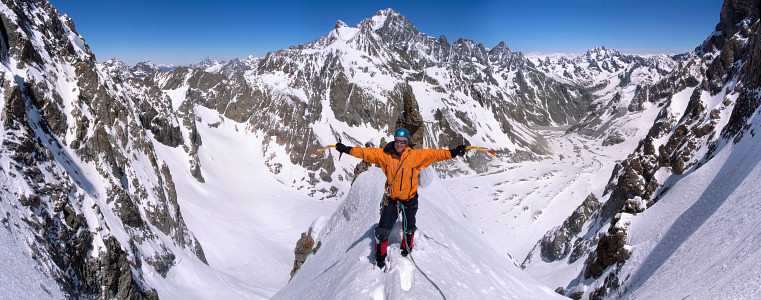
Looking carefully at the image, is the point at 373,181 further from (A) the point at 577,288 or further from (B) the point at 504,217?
(B) the point at 504,217

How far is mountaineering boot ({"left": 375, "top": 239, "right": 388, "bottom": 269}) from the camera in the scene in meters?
9.19

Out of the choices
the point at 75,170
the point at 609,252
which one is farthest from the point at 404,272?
the point at 75,170

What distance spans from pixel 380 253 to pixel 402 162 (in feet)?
7.79

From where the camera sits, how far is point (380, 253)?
9.26 metres

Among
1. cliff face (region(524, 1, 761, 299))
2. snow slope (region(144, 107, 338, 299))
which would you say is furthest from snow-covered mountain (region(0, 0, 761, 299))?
snow slope (region(144, 107, 338, 299))

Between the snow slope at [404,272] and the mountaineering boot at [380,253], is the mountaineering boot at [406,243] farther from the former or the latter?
the mountaineering boot at [380,253]

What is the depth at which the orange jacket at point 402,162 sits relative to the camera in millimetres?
9414

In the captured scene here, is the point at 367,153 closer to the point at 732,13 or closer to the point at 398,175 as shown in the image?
the point at 398,175

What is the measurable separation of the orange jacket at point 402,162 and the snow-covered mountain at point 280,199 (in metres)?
1.93

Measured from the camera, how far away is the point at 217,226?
62.4 meters

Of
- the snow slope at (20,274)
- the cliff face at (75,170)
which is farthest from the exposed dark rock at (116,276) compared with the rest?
the snow slope at (20,274)

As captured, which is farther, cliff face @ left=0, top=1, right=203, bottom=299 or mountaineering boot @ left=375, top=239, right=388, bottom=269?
cliff face @ left=0, top=1, right=203, bottom=299

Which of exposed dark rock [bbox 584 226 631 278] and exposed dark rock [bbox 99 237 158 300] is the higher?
exposed dark rock [bbox 99 237 158 300]

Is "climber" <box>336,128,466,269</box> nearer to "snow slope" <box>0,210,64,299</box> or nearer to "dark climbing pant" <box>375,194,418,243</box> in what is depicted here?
"dark climbing pant" <box>375,194,418,243</box>
